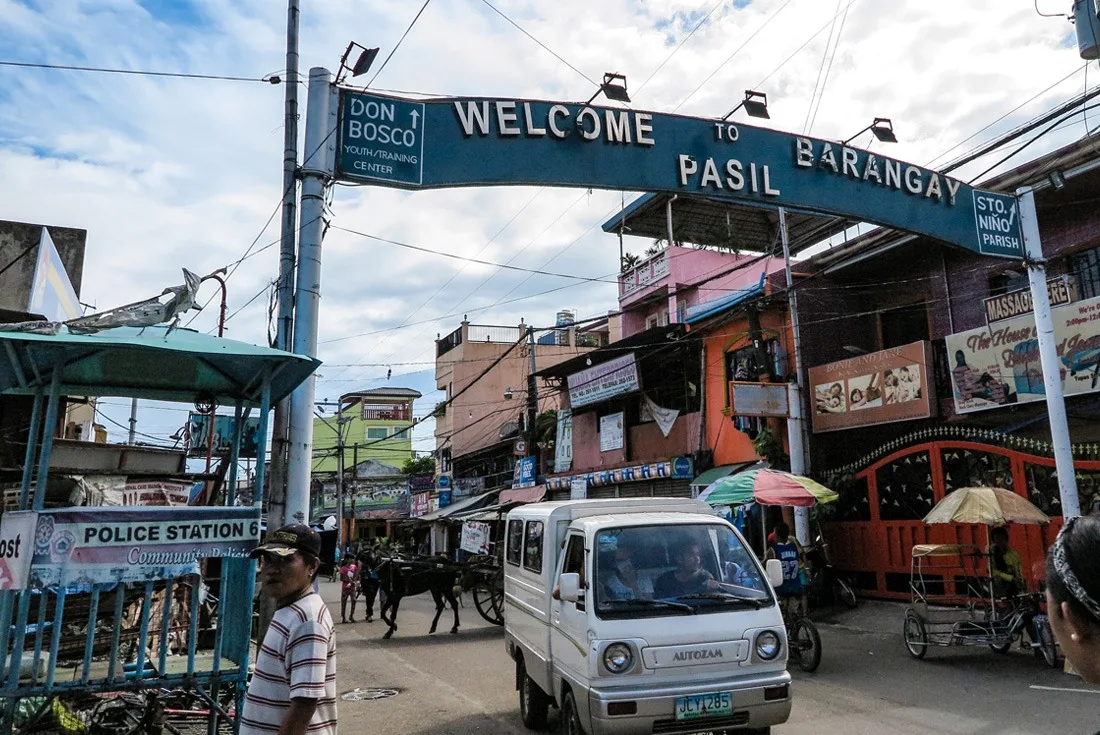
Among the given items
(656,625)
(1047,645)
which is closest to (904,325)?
(1047,645)

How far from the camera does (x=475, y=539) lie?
1953 centimetres

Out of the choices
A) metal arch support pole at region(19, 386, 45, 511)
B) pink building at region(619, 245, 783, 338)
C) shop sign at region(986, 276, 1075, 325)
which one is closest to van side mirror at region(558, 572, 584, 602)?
metal arch support pole at region(19, 386, 45, 511)

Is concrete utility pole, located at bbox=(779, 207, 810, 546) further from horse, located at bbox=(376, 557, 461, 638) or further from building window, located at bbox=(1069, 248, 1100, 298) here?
horse, located at bbox=(376, 557, 461, 638)

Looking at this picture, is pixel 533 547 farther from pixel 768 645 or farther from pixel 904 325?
pixel 904 325

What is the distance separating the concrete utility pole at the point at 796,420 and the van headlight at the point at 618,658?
10.9 metres

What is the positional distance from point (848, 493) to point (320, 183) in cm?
1258

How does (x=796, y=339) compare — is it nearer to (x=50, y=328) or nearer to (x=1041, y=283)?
(x=1041, y=283)

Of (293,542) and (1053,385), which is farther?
(1053,385)

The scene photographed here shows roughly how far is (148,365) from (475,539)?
559 inches

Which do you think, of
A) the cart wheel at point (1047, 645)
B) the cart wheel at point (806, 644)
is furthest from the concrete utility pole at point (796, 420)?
the cart wheel at point (1047, 645)

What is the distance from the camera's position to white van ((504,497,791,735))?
554cm

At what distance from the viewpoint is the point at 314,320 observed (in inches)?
291

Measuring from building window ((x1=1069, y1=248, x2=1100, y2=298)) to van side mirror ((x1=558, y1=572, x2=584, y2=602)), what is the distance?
12.1 m

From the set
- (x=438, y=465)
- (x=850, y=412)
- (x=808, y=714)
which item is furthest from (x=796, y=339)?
(x=438, y=465)
